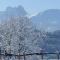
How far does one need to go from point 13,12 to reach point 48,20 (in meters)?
0.40

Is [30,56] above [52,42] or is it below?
below

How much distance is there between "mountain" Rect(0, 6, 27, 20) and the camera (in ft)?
5.05

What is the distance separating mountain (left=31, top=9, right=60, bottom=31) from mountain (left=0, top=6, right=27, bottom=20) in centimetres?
14

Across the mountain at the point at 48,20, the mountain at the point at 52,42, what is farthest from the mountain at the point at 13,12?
the mountain at the point at 52,42

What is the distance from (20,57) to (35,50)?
18cm

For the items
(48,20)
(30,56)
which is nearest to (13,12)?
(48,20)

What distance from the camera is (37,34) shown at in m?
1.51

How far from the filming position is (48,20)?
4.99 ft

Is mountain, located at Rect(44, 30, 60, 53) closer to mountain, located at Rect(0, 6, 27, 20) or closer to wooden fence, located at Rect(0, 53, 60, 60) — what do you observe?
wooden fence, located at Rect(0, 53, 60, 60)

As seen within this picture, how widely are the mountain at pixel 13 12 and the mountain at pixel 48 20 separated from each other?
14 centimetres

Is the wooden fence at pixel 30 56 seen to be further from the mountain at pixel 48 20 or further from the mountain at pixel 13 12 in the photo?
the mountain at pixel 13 12

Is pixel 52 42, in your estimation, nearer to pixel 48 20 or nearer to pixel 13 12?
pixel 48 20

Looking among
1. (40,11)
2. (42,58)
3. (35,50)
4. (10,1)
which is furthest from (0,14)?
(42,58)

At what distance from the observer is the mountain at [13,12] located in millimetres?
1538
